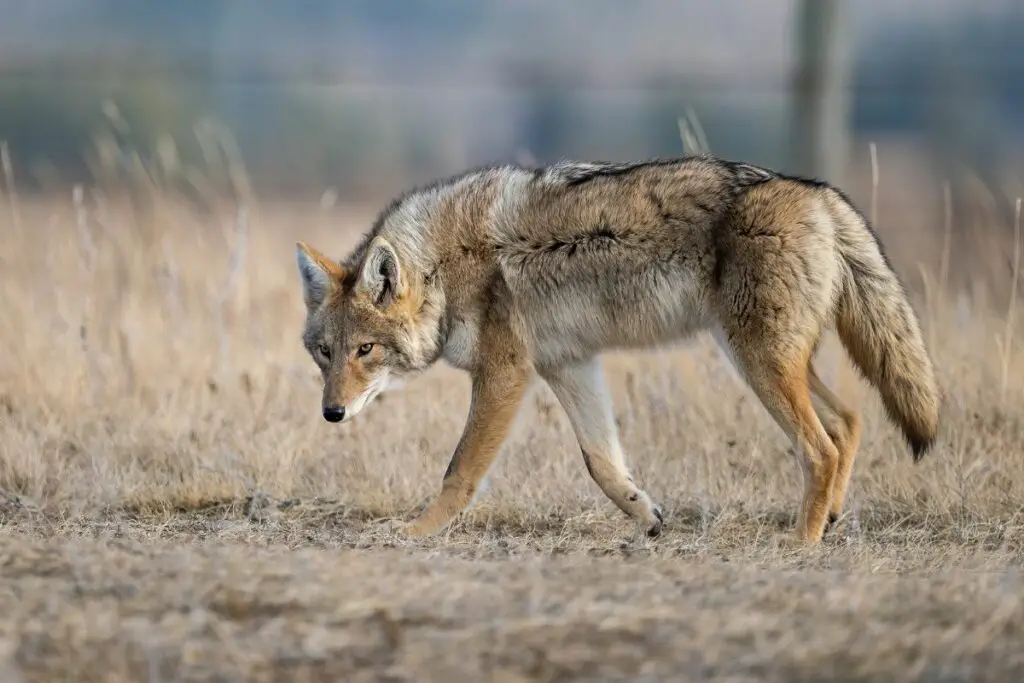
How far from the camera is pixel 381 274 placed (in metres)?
6.36

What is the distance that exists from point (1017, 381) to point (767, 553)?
2.75 metres

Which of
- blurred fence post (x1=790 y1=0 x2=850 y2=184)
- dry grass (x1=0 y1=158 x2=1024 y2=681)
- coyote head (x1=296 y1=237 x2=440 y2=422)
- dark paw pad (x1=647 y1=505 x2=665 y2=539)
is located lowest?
dark paw pad (x1=647 y1=505 x2=665 y2=539)

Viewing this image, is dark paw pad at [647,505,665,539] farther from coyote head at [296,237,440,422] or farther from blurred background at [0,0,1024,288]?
blurred background at [0,0,1024,288]

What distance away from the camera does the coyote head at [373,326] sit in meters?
6.30

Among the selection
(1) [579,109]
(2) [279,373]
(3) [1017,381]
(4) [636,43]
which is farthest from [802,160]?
(4) [636,43]

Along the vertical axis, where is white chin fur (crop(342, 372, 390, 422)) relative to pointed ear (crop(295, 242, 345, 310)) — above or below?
below

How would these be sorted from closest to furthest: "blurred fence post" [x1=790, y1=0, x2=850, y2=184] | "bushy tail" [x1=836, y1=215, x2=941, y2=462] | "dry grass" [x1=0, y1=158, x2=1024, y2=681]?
1. "dry grass" [x1=0, y1=158, x2=1024, y2=681]
2. "bushy tail" [x1=836, y1=215, x2=941, y2=462]
3. "blurred fence post" [x1=790, y1=0, x2=850, y2=184]

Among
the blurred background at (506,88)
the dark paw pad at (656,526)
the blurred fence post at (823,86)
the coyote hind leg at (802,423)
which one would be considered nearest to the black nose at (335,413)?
the dark paw pad at (656,526)

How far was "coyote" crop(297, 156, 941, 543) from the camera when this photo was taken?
580cm

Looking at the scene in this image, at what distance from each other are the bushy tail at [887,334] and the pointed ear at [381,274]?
192 cm

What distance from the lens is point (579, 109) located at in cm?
2658

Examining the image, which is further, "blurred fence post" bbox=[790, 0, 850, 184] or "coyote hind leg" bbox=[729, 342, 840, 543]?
"blurred fence post" bbox=[790, 0, 850, 184]

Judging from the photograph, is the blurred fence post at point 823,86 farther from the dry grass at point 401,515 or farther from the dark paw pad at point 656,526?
the dark paw pad at point 656,526

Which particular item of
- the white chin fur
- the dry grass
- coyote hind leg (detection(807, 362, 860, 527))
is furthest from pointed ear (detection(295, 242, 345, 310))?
coyote hind leg (detection(807, 362, 860, 527))
